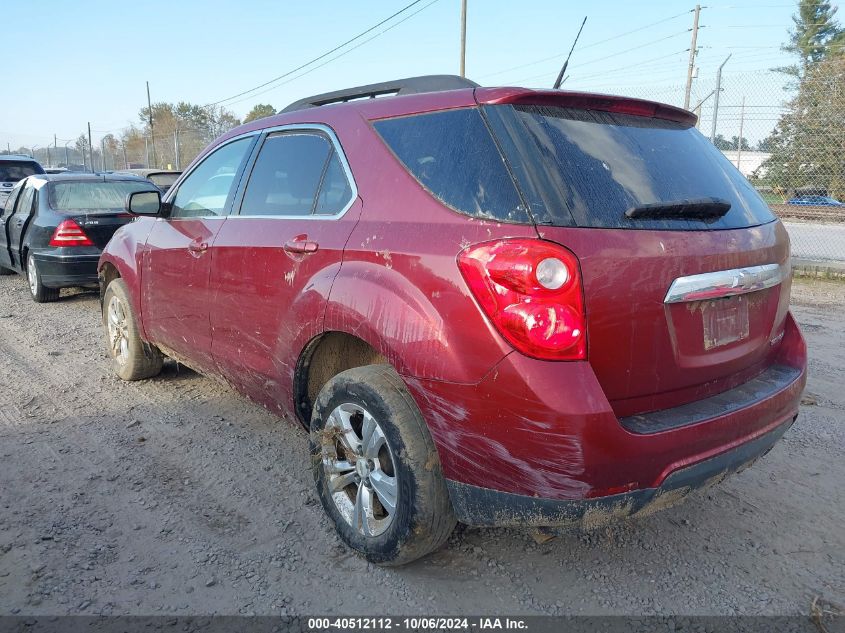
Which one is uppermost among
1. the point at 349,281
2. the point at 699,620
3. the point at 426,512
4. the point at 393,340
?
the point at 349,281

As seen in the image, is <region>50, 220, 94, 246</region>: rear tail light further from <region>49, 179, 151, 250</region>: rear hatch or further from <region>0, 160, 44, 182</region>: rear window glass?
<region>0, 160, 44, 182</region>: rear window glass

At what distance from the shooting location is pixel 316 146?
3.02 meters

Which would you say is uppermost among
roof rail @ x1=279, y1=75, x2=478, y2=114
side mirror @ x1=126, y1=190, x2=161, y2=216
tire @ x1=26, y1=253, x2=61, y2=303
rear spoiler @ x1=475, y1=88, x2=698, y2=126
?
roof rail @ x1=279, y1=75, x2=478, y2=114

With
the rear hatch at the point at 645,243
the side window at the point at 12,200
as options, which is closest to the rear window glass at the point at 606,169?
the rear hatch at the point at 645,243

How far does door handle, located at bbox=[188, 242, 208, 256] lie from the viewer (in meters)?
3.55

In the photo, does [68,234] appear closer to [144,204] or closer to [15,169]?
[144,204]

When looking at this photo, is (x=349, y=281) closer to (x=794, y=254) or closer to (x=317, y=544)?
(x=317, y=544)

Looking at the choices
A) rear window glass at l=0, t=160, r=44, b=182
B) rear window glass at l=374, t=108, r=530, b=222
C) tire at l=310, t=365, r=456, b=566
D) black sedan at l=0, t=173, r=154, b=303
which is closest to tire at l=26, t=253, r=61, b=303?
black sedan at l=0, t=173, r=154, b=303

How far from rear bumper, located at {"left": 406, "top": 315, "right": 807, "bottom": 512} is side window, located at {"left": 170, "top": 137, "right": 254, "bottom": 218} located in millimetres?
1972

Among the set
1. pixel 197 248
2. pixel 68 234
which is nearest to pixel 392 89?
pixel 197 248

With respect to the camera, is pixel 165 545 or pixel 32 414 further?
pixel 32 414

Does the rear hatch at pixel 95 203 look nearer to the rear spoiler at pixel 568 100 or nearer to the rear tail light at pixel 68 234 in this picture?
the rear tail light at pixel 68 234

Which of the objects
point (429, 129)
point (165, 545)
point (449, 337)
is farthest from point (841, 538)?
point (165, 545)

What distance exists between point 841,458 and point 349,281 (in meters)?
2.85
